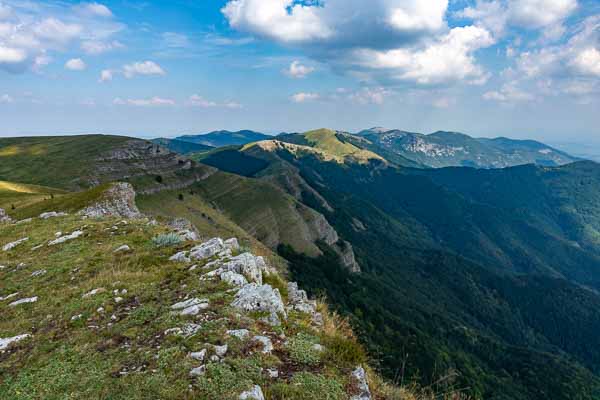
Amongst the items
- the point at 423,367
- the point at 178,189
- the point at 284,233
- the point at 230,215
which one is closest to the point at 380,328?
the point at 423,367

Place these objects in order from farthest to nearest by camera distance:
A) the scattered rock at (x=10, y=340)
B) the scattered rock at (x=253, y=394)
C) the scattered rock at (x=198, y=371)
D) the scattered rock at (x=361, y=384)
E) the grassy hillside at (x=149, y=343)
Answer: the scattered rock at (x=10, y=340), the scattered rock at (x=361, y=384), the scattered rock at (x=198, y=371), the grassy hillside at (x=149, y=343), the scattered rock at (x=253, y=394)

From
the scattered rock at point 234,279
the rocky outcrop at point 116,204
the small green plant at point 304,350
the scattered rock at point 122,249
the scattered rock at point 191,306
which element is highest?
the scattered rock at point 234,279

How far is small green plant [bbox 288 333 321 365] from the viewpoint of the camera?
32.6 ft

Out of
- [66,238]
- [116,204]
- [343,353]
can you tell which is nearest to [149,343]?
[343,353]

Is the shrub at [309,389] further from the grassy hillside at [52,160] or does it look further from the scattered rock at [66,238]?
the grassy hillside at [52,160]

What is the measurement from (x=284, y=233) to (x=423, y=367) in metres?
94.0

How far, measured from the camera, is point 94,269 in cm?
1670

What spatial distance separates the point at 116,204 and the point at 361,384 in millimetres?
46928

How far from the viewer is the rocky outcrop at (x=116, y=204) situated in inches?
1709

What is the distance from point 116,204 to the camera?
4606 centimetres

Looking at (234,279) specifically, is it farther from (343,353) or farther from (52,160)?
(52,160)

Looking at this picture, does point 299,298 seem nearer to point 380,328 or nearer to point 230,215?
point 380,328

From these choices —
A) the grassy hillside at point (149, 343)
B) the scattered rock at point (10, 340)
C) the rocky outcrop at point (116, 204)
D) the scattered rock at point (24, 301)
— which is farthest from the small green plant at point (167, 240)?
the rocky outcrop at point (116, 204)

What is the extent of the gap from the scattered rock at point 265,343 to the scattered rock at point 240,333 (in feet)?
0.97
